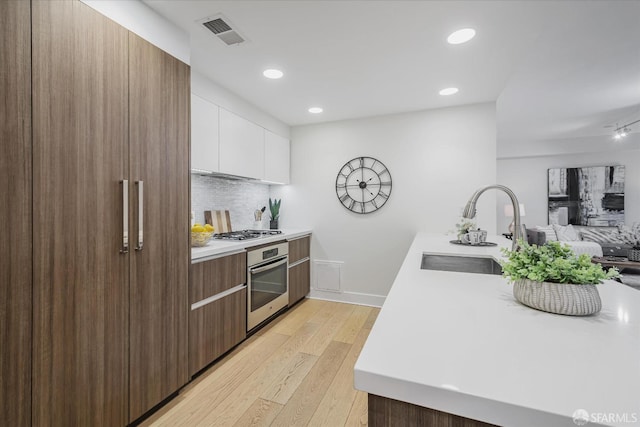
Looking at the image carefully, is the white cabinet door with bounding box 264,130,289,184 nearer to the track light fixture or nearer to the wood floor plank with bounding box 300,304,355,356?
the wood floor plank with bounding box 300,304,355,356

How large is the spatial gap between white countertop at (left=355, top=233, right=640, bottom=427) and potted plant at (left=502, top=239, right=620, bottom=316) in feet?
0.10

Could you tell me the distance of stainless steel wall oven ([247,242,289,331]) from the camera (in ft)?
8.48

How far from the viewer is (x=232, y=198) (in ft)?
10.7

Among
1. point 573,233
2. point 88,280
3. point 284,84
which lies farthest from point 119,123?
point 573,233

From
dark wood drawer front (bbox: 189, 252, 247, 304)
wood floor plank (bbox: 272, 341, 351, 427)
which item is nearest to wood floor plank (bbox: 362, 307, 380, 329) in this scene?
wood floor plank (bbox: 272, 341, 351, 427)

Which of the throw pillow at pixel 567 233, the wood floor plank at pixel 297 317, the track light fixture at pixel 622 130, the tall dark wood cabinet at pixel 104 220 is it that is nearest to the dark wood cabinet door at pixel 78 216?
the tall dark wood cabinet at pixel 104 220

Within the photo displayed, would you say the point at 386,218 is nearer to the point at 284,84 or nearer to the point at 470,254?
the point at 470,254

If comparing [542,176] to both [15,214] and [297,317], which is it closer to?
[297,317]

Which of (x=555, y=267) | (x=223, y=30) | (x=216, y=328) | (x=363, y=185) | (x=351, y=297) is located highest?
(x=223, y=30)

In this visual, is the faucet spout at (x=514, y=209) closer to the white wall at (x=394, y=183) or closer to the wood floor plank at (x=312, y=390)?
the wood floor plank at (x=312, y=390)

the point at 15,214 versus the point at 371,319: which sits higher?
the point at 15,214

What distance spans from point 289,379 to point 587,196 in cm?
722

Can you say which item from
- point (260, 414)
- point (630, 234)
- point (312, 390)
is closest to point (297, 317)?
point (312, 390)

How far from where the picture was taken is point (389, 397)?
538 millimetres
